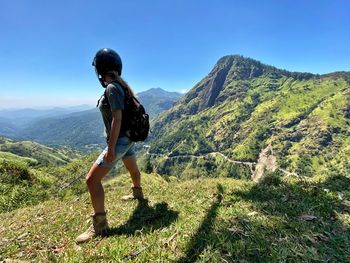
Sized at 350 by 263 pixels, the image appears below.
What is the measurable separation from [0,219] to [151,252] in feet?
23.6

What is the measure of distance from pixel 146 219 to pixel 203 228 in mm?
1772

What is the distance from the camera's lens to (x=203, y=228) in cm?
630

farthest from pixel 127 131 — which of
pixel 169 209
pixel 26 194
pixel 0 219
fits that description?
pixel 26 194

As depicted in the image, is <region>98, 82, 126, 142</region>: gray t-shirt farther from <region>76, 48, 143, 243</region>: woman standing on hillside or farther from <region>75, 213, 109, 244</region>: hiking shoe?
<region>75, 213, 109, 244</region>: hiking shoe

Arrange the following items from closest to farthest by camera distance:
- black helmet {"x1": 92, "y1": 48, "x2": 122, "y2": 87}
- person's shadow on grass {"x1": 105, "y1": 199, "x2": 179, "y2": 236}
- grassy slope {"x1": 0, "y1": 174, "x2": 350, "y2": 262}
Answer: grassy slope {"x1": 0, "y1": 174, "x2": 350, "y2": 262} < person's shadow on grass {"x1": 105, "y1": 199, "x2": 179, "y2": 236} < black helmet {"x1": 92, "y1": 48, "x2": 122, "y2": 87}

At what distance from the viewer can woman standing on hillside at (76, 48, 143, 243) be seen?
688 centimetres

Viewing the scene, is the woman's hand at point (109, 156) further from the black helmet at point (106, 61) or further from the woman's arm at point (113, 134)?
the black helmet at point (106, 61)

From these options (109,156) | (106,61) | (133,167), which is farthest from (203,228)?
(106,61)

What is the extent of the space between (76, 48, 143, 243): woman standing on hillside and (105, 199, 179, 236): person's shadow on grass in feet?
1.43

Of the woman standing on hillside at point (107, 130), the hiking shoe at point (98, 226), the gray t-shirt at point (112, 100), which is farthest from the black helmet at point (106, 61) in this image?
the hiking shoe at point (98, 226)

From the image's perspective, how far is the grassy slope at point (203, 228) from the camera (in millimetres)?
5355

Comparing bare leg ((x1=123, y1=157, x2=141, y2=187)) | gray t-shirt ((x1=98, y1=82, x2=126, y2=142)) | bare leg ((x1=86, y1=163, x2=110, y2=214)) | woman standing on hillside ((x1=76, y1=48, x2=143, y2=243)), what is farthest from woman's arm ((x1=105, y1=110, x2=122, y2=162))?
bare leg ((x1=123, y1=157, x2=141, y2=187))

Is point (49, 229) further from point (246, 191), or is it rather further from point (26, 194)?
point (26, 194)

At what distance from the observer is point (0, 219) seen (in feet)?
34.4
